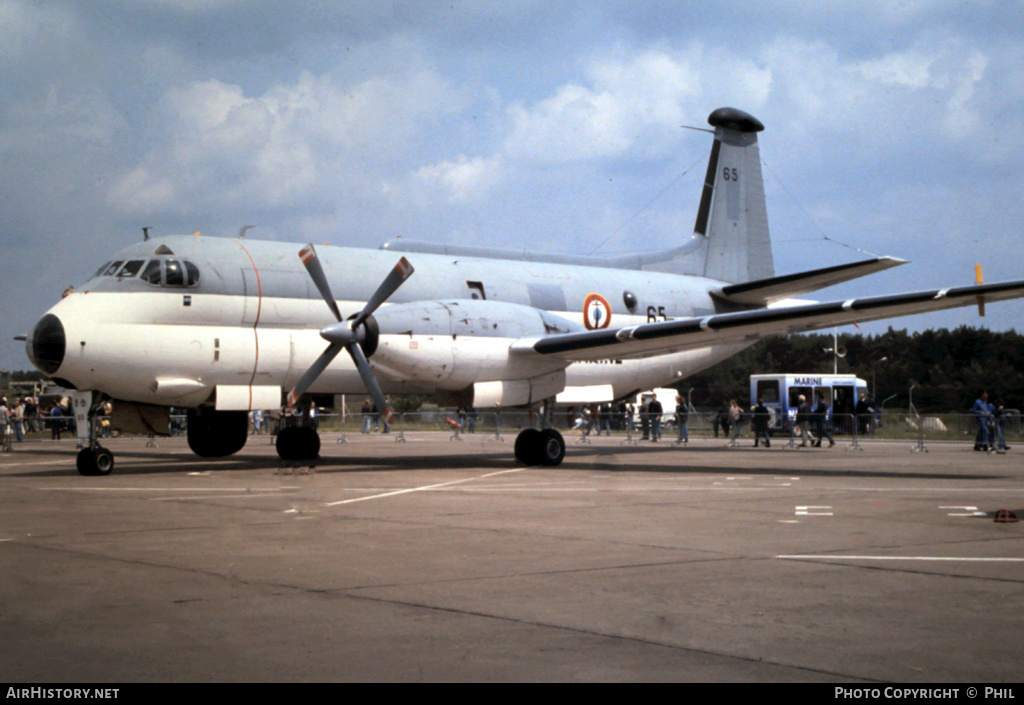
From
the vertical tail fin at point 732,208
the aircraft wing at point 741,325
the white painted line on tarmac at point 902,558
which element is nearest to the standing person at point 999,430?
the vertical tail fin at point 732,208

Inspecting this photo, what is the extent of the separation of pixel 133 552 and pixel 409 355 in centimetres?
983

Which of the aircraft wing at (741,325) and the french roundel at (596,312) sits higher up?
the french roundel at (596,312)

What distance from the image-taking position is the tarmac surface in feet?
16.0

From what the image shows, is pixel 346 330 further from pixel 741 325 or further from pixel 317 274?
pixel 741 325

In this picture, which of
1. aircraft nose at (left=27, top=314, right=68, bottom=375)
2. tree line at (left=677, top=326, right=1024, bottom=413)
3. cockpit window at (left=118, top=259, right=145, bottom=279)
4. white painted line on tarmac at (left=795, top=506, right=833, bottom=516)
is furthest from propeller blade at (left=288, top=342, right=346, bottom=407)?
tree line at (left=677, top=326, right=1024, bottom=413)

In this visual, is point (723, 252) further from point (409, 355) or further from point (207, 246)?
point (207, 246)

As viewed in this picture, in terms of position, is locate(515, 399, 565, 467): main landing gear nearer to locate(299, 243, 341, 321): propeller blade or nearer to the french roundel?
the french roundel

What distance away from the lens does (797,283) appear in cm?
2328

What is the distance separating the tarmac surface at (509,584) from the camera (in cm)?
488

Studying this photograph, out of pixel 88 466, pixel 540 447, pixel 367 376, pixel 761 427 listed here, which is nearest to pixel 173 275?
pixel 88 466

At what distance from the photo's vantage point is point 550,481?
1645cm

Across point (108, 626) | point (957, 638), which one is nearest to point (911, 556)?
point (957, 638)

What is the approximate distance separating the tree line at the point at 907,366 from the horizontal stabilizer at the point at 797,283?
42.0 metres

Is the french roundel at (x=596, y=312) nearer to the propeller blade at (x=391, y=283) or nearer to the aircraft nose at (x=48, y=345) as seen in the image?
the propeller blade at (x=391, y=283)
